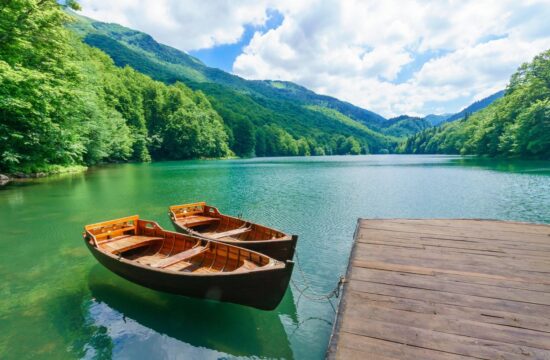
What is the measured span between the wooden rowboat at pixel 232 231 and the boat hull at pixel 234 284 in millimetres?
2108

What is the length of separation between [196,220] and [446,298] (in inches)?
350

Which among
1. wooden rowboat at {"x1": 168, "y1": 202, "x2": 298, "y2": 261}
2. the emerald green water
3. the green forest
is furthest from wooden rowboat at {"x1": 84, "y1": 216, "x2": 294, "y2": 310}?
the green forest

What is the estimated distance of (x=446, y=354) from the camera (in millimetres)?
3809

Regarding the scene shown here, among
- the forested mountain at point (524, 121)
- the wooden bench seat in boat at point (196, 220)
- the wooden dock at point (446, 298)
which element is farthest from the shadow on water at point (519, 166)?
the wooden bench seat in boat at point (196, 220)

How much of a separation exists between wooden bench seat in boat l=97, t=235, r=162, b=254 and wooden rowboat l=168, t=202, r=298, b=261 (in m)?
1.37

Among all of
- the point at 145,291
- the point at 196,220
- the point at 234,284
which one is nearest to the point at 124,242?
the point at 145,291

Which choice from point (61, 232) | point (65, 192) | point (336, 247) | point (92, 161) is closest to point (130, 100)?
point (92, 161)

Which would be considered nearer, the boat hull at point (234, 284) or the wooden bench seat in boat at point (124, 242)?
the boat hull at point (234, 284)

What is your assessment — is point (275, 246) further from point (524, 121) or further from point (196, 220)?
point (524, 121)

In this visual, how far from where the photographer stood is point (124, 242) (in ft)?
29.3

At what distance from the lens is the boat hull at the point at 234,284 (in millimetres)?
5828

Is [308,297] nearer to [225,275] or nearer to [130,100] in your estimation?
[225,275]

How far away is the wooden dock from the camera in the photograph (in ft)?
13.0

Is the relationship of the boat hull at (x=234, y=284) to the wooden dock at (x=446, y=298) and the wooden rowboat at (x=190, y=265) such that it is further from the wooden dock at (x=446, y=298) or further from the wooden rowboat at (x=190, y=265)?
the wooden dock at (x=446, y=298)
